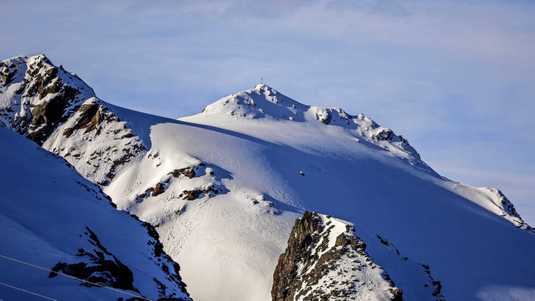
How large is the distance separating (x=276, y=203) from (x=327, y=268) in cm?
4040

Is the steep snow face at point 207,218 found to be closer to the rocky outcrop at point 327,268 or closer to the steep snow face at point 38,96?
the rocky outcrop at point 327,268

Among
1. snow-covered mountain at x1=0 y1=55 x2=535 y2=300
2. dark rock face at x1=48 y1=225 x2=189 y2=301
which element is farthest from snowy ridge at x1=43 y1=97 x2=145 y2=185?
dark rock face at x1=48 y1=225 x2=189 y2=301

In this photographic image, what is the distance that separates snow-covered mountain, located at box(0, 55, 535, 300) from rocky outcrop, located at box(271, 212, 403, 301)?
168 mm

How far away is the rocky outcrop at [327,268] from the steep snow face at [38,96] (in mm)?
69006

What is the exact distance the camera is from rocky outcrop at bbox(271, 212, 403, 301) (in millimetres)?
78562

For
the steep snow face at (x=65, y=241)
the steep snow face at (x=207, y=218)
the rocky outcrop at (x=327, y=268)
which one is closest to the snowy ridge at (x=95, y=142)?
the steep snow face at (x=207, y=218)

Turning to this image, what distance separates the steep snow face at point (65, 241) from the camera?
4541cm

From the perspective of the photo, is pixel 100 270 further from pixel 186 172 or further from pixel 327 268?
pixel 186 172

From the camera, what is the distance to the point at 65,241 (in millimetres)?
53625

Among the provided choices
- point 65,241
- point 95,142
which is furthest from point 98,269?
point 95,142

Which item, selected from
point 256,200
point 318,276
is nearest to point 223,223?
point 256,200

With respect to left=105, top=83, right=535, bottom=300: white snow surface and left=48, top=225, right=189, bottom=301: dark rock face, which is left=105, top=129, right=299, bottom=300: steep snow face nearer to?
left=105, top=83, right=535, bottom=300: white snow surface

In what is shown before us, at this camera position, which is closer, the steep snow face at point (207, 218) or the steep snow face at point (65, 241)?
the steep snow face at point (65, 241)

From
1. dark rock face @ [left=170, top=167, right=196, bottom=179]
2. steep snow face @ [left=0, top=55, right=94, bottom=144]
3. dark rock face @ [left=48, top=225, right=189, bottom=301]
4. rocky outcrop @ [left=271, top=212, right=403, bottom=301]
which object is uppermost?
steep snow face @ [left=0, top=55, right=94, bottom=144]
